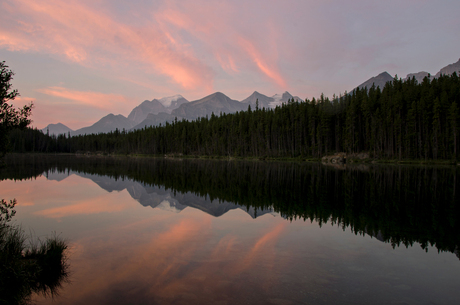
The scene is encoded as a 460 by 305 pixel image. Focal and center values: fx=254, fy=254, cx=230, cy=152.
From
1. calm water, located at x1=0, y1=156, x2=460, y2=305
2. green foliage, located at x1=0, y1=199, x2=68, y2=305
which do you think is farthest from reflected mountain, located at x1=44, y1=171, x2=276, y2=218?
green foliage, located at x1=0, y1=199, x2=68, y2=305

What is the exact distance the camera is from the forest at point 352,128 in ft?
207

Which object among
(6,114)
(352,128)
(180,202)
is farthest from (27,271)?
(352,128)

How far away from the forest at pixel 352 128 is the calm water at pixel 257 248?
190 ft

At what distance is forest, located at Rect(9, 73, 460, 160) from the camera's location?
6322 cm

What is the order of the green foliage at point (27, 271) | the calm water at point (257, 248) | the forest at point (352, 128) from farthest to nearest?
the forest at point (352, 128)
the calm water at point (257, 248)
the green foliage at point (27, 271)

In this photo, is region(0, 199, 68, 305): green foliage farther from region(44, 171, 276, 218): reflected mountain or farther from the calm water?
region(44, 171, 276, 218): reflected mountain

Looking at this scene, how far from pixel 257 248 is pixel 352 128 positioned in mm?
79353

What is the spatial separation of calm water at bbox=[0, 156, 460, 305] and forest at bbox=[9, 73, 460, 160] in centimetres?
5783

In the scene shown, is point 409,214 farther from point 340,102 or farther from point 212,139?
point 212,139

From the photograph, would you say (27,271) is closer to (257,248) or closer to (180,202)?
(257,248)

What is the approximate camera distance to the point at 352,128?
7888 cm

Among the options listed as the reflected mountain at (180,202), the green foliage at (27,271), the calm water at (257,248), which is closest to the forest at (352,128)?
the calm water at (257,248)

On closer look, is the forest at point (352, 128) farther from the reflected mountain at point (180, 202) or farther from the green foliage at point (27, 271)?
the green foliage at point (27, 271)

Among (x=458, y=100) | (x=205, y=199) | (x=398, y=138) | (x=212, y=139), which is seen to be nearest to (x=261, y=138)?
(x=212, y=139)
